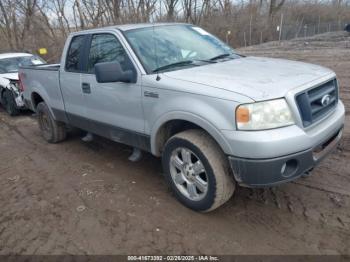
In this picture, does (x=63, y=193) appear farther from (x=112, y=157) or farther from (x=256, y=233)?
(x=256, y=233)

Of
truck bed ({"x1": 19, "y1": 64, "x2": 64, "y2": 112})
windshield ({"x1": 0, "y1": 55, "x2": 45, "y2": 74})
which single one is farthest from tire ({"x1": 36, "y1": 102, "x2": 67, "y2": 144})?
windshield ({"x1": 0, "y1": 55, "x2": 45, "y2": 74})

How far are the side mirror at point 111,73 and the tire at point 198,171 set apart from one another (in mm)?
882

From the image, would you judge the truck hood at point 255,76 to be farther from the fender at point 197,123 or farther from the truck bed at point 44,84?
the truck bed at point 44,84

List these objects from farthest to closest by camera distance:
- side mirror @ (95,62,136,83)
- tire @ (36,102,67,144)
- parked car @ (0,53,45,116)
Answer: parked car @ (0,53,45,116)
tire @ (36,102,67,144)
side mirror @ (95,62,136,83)

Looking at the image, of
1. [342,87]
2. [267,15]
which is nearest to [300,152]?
[342,87]

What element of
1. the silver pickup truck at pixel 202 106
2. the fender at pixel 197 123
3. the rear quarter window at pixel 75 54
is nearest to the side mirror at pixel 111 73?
the silver pickup truck at pixel 202 106

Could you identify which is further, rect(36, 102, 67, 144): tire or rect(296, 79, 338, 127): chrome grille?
rect(36, 102, 67, 144): tire

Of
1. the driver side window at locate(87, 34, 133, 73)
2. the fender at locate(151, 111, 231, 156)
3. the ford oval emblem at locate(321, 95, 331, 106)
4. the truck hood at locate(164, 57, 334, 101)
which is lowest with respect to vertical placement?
the fender at locate(151, 111, 231, 156)

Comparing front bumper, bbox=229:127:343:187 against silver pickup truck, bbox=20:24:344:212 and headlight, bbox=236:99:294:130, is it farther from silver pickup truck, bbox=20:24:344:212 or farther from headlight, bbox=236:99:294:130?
headlight, bbox=236:99:294:130

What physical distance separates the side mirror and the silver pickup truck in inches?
0.4

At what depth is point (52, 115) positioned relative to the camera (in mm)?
5621

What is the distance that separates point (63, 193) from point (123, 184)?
0.75m

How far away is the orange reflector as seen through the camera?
270 centimetres

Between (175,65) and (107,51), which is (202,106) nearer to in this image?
(175,65)
